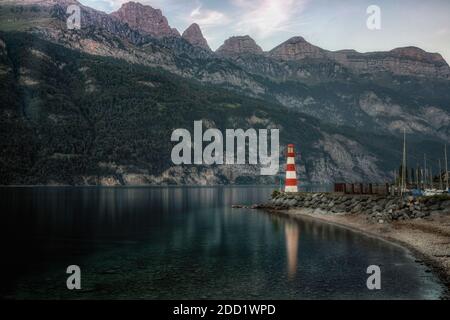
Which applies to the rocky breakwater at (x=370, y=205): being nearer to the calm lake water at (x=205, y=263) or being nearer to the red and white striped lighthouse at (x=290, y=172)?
the red and white striped lighthouse at (x=290, y=172)

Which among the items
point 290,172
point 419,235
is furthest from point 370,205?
point 290,172

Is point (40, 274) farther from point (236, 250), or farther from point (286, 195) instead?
point (286, 195)

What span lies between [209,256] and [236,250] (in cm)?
480

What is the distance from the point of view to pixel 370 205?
79.8 meters

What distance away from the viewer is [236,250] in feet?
162

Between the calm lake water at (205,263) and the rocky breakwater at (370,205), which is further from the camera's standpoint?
the rocky breakwater at (370,205)

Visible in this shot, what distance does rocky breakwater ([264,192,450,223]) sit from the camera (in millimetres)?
66875

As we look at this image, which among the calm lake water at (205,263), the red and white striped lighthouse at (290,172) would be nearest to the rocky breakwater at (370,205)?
the red and white striped lighthouse at (290,172)

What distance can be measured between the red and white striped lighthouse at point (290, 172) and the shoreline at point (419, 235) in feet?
61.5

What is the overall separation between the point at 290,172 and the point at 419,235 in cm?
5349

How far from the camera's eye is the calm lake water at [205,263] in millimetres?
31125

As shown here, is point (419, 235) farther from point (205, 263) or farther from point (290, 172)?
point (290, 172)
